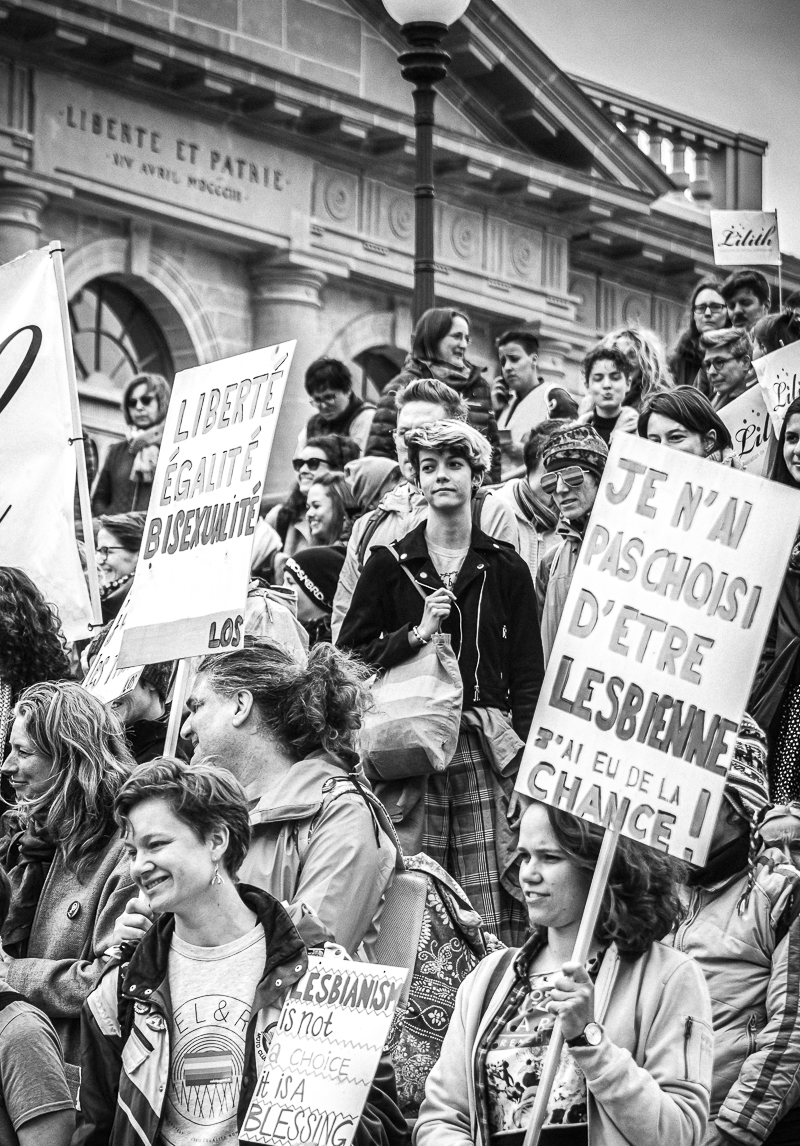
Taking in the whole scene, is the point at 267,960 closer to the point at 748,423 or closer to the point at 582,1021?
the point at 582,1021

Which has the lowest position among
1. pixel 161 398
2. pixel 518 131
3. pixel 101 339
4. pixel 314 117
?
pixel 161 398

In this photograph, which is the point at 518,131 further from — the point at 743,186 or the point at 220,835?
the point at 220,835

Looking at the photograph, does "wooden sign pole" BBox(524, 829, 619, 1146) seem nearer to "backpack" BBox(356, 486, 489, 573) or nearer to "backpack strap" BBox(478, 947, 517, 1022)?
"backpack strap" BBox(478, 947, 517, 1022)

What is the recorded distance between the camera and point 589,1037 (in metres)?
4.52

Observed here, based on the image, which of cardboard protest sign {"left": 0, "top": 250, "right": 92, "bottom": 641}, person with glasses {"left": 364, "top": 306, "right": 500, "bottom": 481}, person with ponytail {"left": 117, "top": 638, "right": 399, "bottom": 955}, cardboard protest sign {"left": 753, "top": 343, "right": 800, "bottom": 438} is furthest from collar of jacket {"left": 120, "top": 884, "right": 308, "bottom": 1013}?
person with glasses {"left": 364, "top": 306, "right": 500, "bottom": 481}

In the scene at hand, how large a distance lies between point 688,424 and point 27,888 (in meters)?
3.02

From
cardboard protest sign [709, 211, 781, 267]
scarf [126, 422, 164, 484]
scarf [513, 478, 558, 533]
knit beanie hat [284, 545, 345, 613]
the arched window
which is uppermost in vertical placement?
the arched window

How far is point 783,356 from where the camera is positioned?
9.04m

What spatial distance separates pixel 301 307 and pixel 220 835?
1824 cm

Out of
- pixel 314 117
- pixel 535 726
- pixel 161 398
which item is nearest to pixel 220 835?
pixel 535 726

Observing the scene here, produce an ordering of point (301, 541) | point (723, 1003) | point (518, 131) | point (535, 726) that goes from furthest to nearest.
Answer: point (518, 131)
point (301, 541)
point (723, 1003)
point (535, 726)

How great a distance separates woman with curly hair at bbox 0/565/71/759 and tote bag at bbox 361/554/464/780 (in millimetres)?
1033

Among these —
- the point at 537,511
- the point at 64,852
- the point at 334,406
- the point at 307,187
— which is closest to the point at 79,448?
the point at 537,511

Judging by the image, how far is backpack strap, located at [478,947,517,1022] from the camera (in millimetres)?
4926
